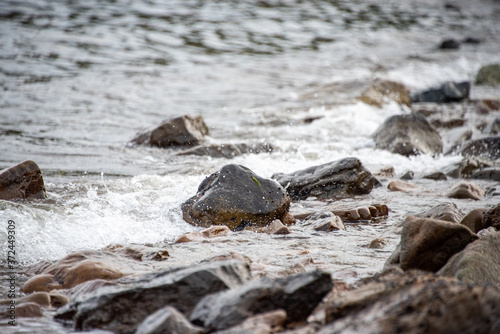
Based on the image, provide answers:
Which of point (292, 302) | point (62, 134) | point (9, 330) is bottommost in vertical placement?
point (62, 134)

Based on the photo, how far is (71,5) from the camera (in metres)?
19.3

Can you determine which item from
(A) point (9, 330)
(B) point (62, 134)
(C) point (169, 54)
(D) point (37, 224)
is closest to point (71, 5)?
(C) point (169, 54)

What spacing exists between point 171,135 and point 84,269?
4.67 m

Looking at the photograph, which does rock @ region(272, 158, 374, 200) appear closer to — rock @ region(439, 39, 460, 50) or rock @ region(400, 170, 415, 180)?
rock @ region(400, 170, 415, 180)

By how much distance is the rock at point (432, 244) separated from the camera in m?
3.29

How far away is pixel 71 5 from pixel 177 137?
13.5 meters

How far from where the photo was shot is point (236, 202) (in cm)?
483

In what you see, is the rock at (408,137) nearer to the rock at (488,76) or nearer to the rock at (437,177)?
the rock at (437,177)

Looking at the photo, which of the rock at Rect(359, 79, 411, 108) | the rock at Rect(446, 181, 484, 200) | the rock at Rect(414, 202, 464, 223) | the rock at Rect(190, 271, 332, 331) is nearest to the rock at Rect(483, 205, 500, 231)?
the rock at Rect(414, 202, 464, 223)

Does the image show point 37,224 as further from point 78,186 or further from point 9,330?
point 9,330

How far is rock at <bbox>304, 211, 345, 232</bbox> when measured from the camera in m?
4.65

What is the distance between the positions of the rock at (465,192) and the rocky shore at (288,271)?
0.02 meters

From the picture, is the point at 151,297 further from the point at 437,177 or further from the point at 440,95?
the point at 440,95

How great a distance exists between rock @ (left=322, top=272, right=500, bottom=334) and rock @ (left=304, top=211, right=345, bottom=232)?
2.18m
